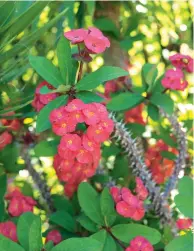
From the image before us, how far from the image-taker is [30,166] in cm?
140

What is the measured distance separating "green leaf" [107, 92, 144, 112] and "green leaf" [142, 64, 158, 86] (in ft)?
0.13

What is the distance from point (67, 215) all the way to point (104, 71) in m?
0.36

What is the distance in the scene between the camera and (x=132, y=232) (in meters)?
1.04

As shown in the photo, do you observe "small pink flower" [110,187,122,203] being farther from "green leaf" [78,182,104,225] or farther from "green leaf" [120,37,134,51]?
"green leaf" [120,37,134,51]

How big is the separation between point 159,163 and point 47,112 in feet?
1.93

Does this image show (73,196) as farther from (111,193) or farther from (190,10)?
(190,10)

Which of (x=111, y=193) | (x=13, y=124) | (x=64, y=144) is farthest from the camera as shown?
(x=13, y=124)

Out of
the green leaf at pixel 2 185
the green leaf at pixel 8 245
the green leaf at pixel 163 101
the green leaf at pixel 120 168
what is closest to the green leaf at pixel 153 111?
the green leaf at pixel 163 101

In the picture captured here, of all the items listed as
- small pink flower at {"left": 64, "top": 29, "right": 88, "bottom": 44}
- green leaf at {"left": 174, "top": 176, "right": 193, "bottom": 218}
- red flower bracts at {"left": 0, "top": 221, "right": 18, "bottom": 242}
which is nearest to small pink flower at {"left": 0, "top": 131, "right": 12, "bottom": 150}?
red flower bracts at {"left": 0, "top": 221, "right": 18, "bottom": 242}

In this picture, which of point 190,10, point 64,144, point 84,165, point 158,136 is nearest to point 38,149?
point 84,165

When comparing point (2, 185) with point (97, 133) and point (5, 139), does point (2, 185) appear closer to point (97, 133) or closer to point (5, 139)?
point (5, 139)

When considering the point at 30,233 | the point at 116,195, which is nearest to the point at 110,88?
the point at 116,195

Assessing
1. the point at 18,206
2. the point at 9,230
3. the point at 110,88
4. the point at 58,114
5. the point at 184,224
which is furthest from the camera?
the point at 110,88

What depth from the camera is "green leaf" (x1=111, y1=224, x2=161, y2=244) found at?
40.6 inches
